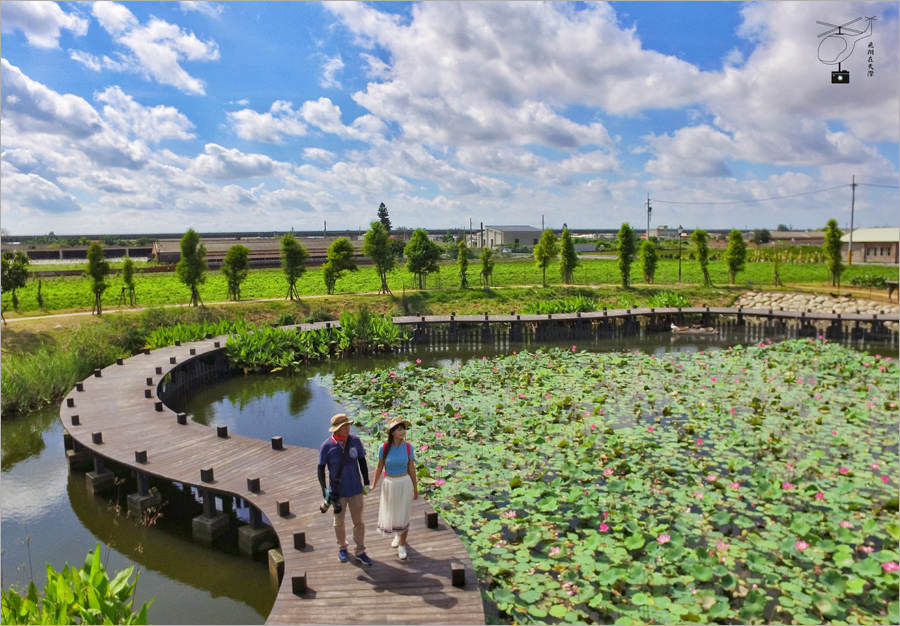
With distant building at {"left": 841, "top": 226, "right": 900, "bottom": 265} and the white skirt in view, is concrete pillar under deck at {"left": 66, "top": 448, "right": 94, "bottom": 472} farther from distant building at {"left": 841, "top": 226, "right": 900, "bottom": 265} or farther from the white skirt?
distant building at {"left": 841, "top": 226, "right": 900, "bottom": 265}

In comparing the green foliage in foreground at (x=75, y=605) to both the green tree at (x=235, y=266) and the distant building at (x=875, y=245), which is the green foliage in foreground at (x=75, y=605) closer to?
the green tree at (x=235, y=266)

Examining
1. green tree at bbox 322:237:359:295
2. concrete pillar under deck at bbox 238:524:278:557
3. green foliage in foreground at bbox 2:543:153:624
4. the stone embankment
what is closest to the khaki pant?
green foliage in foreground at bbox 2:543:153:624

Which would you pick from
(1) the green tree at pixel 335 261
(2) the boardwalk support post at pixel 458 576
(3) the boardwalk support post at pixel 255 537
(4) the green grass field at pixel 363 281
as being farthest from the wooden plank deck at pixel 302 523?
(4) the green grass field at pixel 363 281

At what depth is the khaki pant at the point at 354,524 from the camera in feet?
20.5

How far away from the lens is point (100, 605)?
4.88 metres

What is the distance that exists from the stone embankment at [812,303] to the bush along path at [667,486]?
15.5 m

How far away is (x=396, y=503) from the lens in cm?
622

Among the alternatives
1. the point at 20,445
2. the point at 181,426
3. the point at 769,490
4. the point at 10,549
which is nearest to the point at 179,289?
the point at 20,445

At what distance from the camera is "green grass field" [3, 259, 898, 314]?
32.6 metres

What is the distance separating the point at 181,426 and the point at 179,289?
28.6 meters

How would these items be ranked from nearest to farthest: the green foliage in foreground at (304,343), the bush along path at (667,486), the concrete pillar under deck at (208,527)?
the bush along path at (667,486), the concrete pillar under deck at (208,527), the green foliage in foreground at (304,343)

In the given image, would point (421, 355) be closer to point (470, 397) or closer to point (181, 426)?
point (470, 397)

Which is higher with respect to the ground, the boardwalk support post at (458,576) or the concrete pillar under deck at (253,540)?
the boardwalk support post at (458,576)

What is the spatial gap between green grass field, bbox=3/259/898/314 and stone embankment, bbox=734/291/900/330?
3.05m
